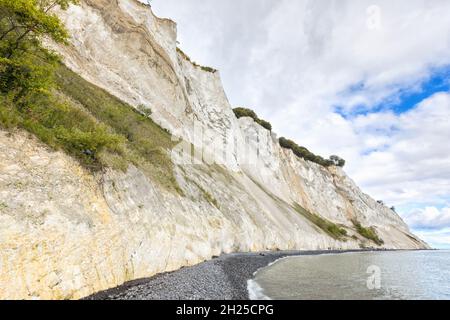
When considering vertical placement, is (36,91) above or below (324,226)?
above

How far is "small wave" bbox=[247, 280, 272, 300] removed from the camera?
43.4 feet

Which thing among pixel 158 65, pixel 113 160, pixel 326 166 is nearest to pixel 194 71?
pixel 158 65

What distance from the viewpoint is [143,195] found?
15.2m

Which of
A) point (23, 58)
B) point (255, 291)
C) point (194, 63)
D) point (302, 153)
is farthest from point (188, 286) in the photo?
point (302, 153)

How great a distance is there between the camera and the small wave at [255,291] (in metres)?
13.2

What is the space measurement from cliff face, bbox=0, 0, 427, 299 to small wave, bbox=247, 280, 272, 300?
12.8 ft

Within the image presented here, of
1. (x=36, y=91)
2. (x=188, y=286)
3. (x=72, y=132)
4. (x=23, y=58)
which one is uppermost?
(x=23, y=58)

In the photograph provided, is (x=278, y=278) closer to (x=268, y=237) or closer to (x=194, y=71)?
(x=268, y=237)

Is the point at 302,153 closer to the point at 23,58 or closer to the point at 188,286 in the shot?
the point at 188,286

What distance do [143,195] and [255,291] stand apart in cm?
762

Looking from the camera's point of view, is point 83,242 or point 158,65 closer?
point 83,242

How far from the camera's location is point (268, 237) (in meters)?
36.7

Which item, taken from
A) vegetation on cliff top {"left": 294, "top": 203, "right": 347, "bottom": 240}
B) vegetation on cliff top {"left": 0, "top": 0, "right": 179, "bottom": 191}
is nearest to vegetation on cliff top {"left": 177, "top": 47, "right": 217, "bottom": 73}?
vegetation on cliff top {"left": 294, "top": 203, "right": 347, "bottom": 240}
